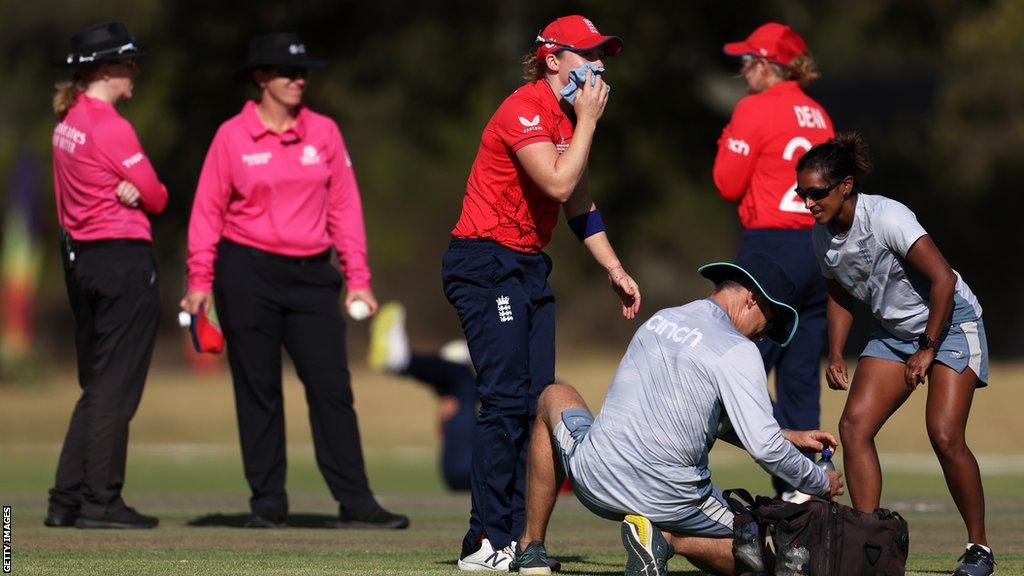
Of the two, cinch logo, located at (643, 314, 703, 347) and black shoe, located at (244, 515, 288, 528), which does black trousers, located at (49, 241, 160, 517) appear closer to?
black shoe, located at (244, 515, 288, 528)

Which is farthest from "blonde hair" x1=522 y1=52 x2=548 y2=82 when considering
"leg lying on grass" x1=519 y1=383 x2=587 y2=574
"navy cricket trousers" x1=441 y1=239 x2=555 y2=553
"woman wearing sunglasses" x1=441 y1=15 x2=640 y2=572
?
"leg lying on grass" x1=519 y1=383 x2=587 y2=574

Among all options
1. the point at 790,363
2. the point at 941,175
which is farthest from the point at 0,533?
the point at 941,175

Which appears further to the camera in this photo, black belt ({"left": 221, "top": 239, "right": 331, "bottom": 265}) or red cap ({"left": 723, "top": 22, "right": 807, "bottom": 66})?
red cap ({"left": 723, "top": 22, "right": 807, "bottom": 66})

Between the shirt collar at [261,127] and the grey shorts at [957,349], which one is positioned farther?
the shirt collar at [261,127]

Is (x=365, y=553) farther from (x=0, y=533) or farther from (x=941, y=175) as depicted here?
(x=941, y=175)

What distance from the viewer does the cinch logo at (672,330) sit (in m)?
6.30

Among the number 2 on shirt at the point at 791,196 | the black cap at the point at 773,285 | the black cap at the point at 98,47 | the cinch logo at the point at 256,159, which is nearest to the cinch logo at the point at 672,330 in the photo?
the black cap at the point at 773,285

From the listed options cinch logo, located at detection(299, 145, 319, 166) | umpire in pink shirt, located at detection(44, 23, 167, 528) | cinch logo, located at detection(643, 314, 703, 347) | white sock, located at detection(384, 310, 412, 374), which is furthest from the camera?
white sock, located at detection(384, 310, 412, 374)

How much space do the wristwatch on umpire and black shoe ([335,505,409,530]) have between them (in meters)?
3.22

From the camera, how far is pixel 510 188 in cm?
724

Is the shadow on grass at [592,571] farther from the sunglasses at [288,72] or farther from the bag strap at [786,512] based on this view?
the sunglasses at [288,72]

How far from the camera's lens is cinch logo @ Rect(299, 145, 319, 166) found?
9086 mm

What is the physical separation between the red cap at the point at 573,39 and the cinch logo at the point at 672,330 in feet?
4.33

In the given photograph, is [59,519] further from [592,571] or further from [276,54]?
[592,571]
